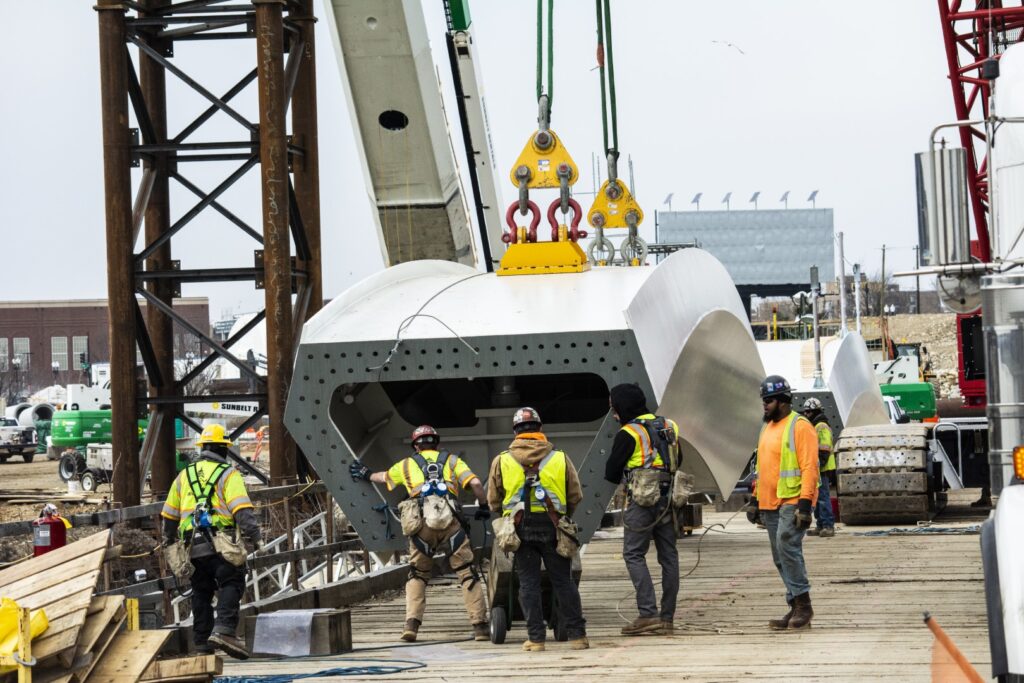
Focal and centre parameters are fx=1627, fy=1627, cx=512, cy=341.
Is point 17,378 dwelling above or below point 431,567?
above

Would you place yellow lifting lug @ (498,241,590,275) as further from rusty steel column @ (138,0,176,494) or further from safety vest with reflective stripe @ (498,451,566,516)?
rusty steel column @ (138,0,176,494)

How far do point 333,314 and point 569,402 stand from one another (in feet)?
10.6

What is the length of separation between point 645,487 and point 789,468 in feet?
3.30

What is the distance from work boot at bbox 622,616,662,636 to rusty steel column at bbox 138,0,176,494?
892cm

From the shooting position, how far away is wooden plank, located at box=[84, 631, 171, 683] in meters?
8.29

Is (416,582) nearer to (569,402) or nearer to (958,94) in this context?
(569,402)

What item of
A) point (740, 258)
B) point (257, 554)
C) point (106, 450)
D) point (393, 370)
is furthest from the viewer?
point (740, 258)

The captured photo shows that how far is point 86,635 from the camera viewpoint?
847 cm

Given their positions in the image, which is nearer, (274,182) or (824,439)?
(274,182)

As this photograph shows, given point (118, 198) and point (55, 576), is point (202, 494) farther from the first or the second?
point (118, 198)

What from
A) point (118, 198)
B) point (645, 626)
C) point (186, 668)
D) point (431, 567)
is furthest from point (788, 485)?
point (118, 198)

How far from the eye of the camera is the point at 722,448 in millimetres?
15781

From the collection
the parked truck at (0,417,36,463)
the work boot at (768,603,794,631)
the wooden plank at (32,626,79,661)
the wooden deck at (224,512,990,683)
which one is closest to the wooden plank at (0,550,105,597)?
the wooden plank at (32,626,79,661)

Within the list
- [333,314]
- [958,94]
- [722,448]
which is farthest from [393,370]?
[958,94]
